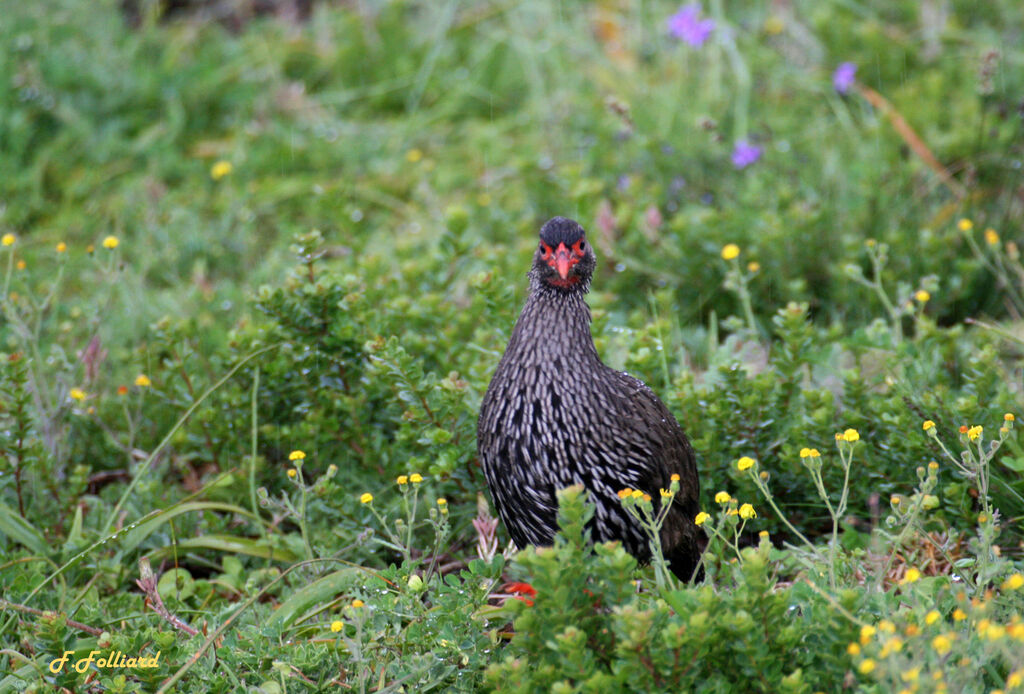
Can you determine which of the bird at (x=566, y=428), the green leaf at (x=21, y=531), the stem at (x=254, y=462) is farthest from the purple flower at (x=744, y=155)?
the green leaf at (x=21, y=531)

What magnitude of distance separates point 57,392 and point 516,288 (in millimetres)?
1793

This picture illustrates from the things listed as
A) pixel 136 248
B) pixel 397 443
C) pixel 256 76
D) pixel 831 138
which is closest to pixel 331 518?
pixel 397 443

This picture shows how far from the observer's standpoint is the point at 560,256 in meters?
3.29

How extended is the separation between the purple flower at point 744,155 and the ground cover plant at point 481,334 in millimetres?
118

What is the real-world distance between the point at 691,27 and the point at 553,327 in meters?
3.49

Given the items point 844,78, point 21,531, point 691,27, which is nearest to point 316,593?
point 21,531

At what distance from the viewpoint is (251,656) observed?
9.24 ft

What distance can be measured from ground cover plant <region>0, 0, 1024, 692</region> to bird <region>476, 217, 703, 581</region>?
0.15 m

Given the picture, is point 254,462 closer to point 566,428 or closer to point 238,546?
point 238,546

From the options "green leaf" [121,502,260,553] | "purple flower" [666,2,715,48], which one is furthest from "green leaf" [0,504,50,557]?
"purple flower" [666,2,715,48]

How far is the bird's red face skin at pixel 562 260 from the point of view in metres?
3.26

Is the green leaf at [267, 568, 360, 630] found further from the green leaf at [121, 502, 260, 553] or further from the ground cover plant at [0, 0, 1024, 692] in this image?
the green leaf at [121, 502, 260, 553]

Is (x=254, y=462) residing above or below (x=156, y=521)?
above

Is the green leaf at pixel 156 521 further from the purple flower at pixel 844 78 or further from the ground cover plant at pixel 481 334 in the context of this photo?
the purple flower at pixel 844 78
